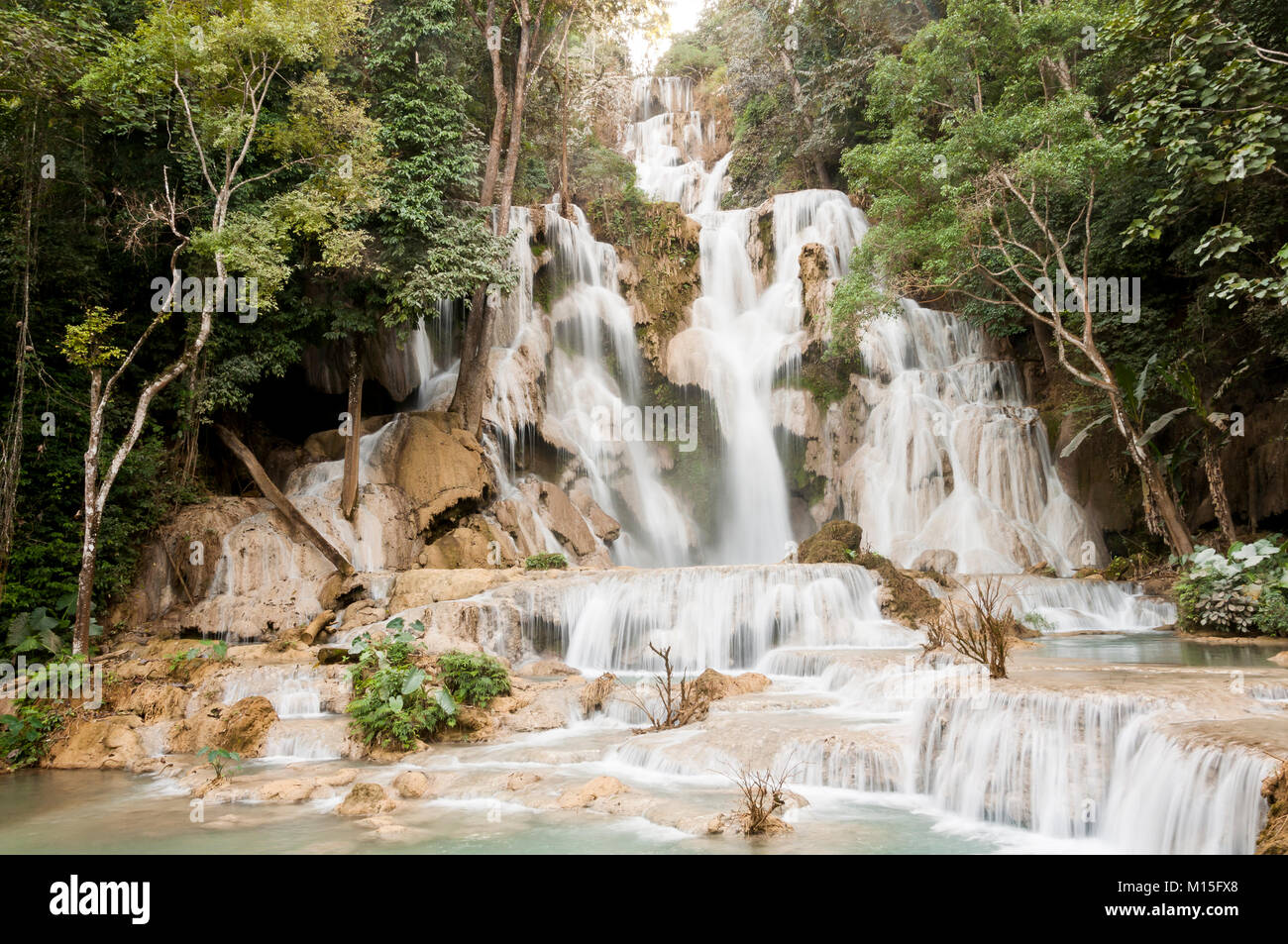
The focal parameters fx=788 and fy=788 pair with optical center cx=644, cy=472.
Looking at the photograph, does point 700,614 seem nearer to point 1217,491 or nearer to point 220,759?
point 220,759

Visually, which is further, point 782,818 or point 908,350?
Answer: point 908,350

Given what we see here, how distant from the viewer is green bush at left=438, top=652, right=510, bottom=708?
9.66 metres

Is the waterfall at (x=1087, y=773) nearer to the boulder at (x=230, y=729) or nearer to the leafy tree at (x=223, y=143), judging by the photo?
the boulder at (x=230, y=729)

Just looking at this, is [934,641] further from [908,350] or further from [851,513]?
[908,350]

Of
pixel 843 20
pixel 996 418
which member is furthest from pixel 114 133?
pixel 843 20

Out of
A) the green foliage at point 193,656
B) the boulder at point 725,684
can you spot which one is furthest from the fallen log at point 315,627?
the boulder at point 725,684

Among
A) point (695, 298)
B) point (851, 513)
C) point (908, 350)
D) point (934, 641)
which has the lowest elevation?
point (934, 641)

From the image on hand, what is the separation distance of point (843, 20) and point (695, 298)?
37.3 ft

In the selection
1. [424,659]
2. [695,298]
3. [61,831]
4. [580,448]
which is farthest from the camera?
[695,298]

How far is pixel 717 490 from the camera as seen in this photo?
22438 mm

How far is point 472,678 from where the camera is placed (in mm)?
9812

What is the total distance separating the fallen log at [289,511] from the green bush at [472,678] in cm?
597

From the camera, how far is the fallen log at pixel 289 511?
15281 mm
